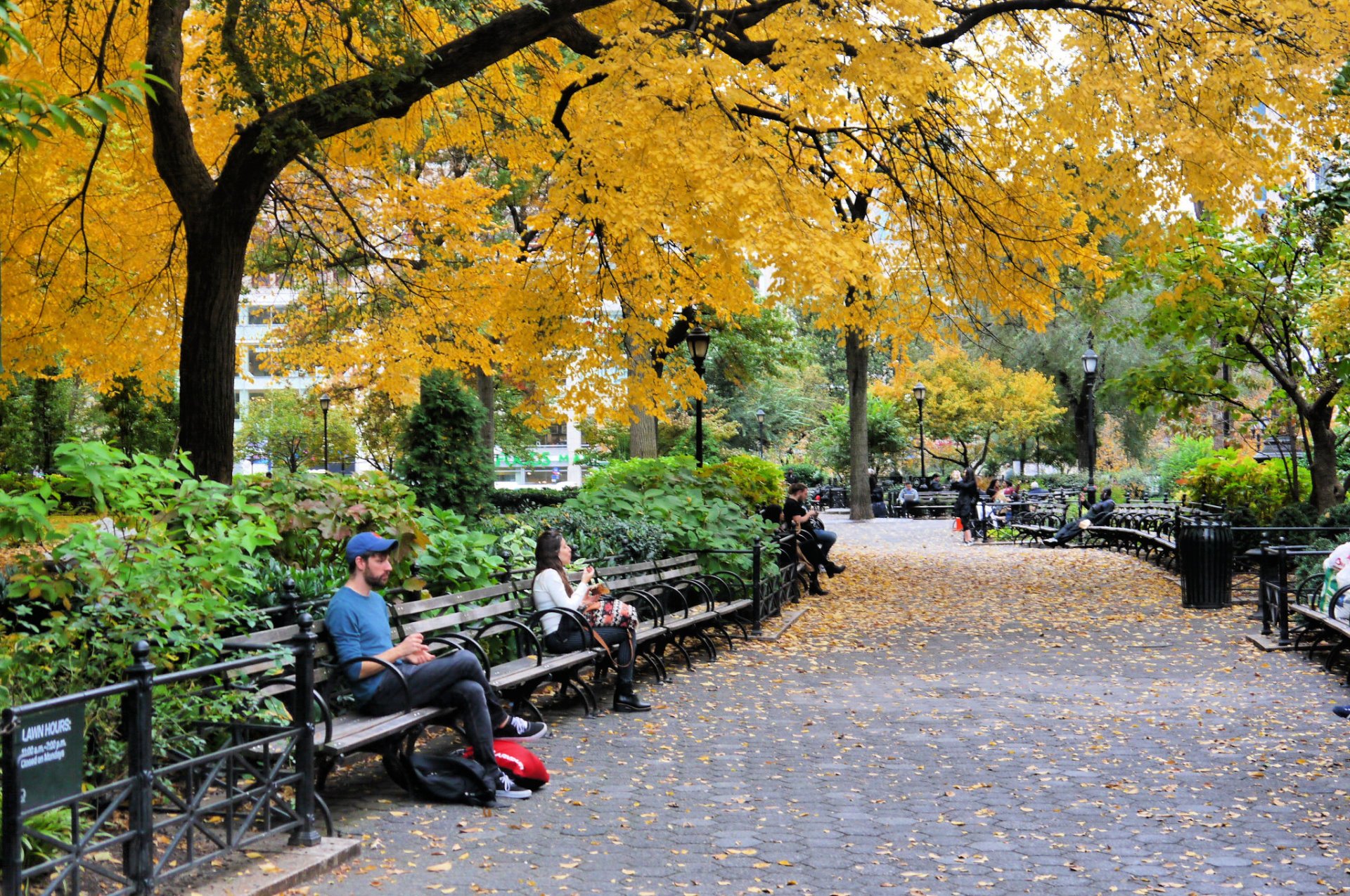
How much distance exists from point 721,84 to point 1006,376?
34289mm

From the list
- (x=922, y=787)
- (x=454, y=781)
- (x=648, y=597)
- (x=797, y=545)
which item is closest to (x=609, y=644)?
(x=648, y=597)

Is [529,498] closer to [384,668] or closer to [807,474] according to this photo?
[384,668]

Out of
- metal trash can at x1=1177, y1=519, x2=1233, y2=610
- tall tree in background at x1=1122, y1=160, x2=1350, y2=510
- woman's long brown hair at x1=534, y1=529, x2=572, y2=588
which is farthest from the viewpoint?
tall tree in background at x1=1122, y1=160, x2=1350, y2=510

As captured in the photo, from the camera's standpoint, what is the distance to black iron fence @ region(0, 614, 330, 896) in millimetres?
3875

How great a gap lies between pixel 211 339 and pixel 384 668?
563 cm

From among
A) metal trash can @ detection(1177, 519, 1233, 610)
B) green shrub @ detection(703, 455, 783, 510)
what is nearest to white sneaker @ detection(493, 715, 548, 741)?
metal trash can @ detection(1177, 519, 1233, 610)

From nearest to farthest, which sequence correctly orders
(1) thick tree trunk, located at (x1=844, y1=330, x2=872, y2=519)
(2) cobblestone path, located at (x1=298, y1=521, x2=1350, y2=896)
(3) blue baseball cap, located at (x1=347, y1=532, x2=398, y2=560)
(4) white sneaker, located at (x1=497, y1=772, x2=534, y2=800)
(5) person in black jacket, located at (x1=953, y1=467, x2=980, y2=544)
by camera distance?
(2) cobblestone path, located at (x1=298, y1=521, x2=1350, y2=896) < (4) white sneaker, located at (x1=497, y1=772, x2=534, y2=800) < (3) blue baseball cap, located at (x1=347, y1=532, x2=398, y2=560) < (5) person in black jacket, located at (x1=953, y1=467, x2=980, y2=544) < (1) thick tree trunk, located at (x1=844, y1=330, x2=872, y2=519)

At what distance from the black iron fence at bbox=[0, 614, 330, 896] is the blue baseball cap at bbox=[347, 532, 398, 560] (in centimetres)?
79

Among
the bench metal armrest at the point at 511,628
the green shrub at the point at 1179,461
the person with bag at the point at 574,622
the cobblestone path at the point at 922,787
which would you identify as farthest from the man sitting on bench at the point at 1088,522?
the bench metal armrest at the point at 511,628

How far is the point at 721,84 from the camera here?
1266cm

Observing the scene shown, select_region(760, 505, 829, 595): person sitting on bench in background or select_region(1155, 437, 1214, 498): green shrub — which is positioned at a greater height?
select_region(1155, 437, 1214, 498): green shrub

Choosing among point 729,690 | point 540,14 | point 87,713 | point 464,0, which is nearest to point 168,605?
point 87,713

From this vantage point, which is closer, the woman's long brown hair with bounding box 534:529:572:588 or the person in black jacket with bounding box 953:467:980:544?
the woman's long brown hair with bounding box 534:529:572:588

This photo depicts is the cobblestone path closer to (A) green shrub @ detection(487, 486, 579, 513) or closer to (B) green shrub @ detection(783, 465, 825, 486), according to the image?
(A) green shrub @ detection(487, 486, 579, 513)
